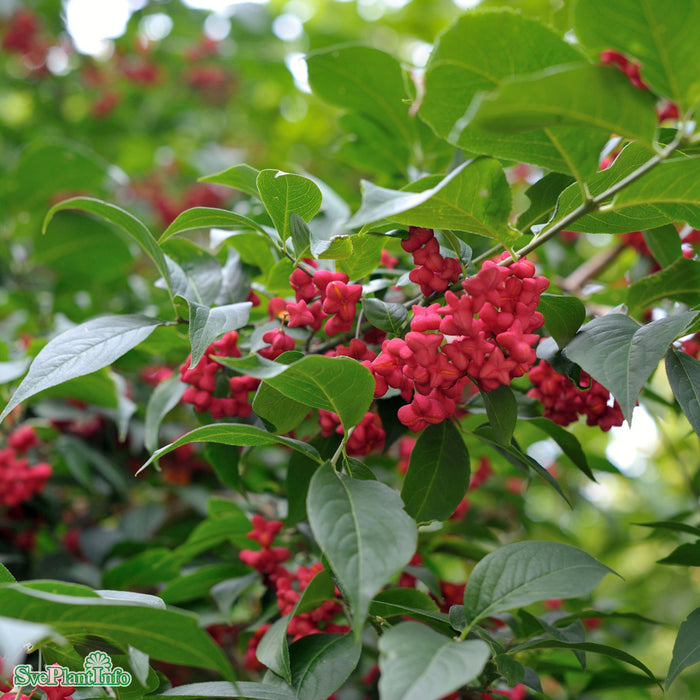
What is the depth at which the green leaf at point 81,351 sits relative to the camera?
85cm

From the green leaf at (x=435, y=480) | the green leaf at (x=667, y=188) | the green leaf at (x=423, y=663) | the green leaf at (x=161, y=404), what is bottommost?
the green leaf at (x=435, y=480)

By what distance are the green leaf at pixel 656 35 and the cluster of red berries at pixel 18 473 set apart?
1.30 m

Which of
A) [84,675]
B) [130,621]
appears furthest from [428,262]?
[84,675]

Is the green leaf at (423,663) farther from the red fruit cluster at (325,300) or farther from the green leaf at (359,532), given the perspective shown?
the red fruit cluster at (325,300)

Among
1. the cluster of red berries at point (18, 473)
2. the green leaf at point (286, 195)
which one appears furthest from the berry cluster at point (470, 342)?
the cluster of red berries at point (18, 473)

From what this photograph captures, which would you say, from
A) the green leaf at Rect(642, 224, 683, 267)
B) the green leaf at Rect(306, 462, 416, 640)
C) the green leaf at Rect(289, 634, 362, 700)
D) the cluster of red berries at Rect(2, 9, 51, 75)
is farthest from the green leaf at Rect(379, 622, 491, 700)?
the cluster of red berries at Rect(2, 9, 51, 75)

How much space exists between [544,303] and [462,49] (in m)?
0.33

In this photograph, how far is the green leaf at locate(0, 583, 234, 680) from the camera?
24.6 inches

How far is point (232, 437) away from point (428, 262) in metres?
0.33

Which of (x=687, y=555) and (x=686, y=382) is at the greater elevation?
(x=686, y=382)

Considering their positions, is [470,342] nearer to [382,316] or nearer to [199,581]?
[382,316]

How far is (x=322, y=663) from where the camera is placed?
83cm

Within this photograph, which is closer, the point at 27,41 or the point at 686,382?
the point at 686,382

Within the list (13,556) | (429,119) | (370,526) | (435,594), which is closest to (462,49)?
(429,119)
